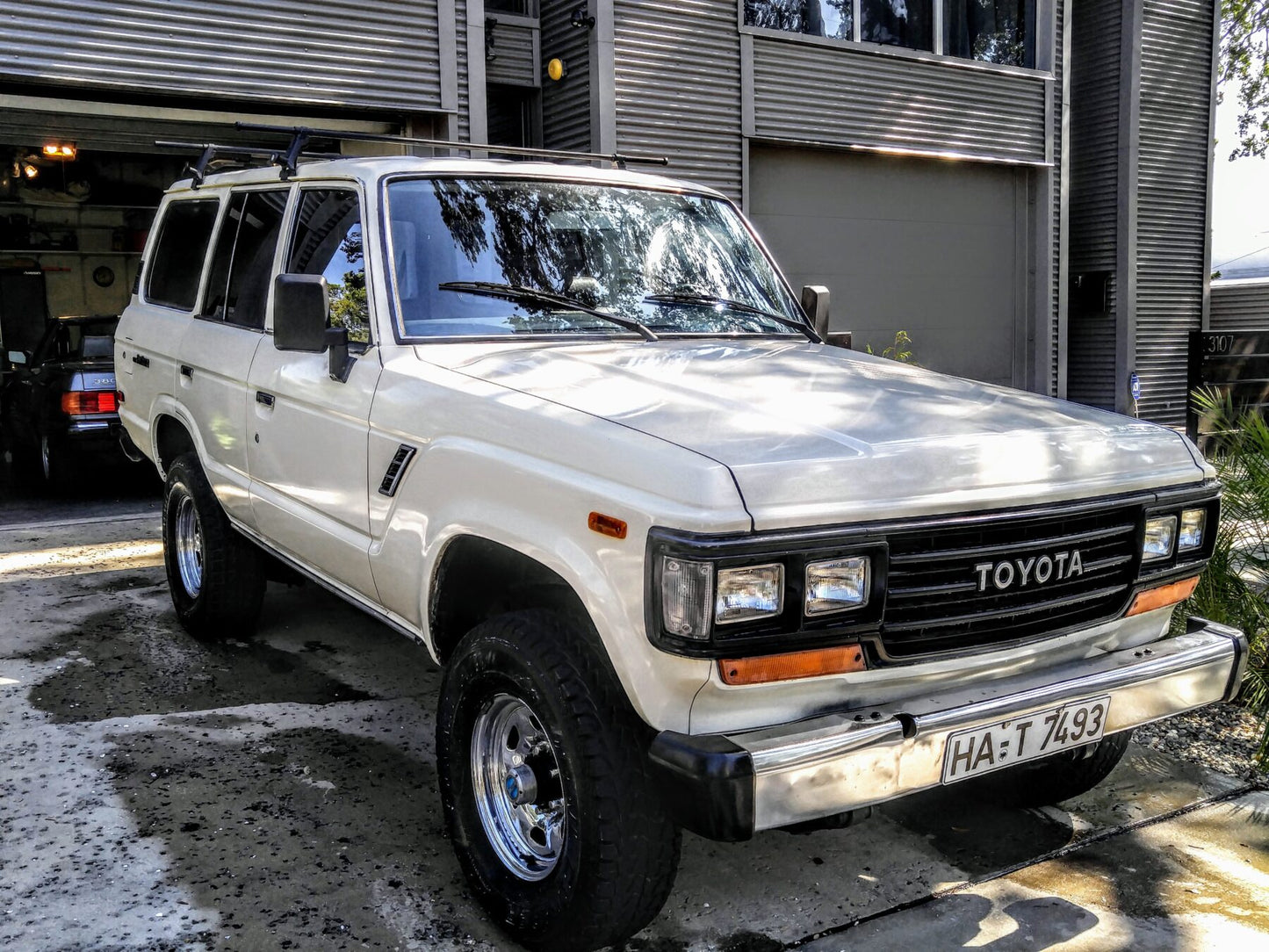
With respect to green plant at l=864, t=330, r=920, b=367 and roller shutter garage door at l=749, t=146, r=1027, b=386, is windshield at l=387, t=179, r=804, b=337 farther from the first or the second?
roller shutter garage door at l=749, t=146, r=1027, b=386

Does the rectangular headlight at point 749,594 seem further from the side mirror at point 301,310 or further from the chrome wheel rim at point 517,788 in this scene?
the side mirror at point 301,310

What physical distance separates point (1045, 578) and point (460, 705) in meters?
1.53

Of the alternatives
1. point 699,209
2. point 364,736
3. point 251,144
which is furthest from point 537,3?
point 364,736

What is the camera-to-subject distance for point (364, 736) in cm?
442

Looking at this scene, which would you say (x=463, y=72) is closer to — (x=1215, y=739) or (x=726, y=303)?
(x=726, y=303)

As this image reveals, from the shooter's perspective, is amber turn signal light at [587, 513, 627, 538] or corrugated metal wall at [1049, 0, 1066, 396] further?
corrugated metal wall at [1049, 0, 1066, 396]

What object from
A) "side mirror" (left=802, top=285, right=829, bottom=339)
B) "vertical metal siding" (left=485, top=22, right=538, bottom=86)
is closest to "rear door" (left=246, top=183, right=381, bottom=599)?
"side mirror" (left=802, top=285, right=829, bottom=339)

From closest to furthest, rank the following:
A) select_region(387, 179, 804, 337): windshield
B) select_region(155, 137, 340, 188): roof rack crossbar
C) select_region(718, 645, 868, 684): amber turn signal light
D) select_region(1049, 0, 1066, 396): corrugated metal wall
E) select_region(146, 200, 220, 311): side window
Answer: select_region(718, 645, 868, 684): amber turn signal light < select_region(387, 179, 804, 337): windshield < select_region(155, 137, 340, 188): roof rack crossbar < select_region(146, 200, 220, 311): side window < select_region(1049, 0, 1066, 396): corrugated metal wall

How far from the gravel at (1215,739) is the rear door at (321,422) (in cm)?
302

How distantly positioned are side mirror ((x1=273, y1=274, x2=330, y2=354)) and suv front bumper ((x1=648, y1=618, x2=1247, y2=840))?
6.16ft

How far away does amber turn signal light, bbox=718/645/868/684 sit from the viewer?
2516 mm

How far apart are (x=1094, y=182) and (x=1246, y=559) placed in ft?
38.3

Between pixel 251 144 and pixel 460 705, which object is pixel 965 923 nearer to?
pixel 460 705

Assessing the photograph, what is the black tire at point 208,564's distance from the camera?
5133 millimetres
